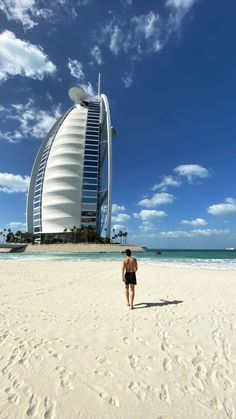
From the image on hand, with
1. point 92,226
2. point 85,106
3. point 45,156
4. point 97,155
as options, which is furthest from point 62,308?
point 85,106

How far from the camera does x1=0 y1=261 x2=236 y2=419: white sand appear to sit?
11.4ft

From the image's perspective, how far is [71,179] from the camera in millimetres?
105375

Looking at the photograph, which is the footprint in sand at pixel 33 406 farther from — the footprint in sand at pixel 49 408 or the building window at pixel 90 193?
the building window at pixel 90 193

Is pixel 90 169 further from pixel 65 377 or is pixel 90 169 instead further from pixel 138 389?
pixel 138 389

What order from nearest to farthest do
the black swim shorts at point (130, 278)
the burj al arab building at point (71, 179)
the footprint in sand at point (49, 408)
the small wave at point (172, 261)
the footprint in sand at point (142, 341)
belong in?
1. the footprint in sand at point (49, 408)
2. the footprint in sand at point (142, 341)
3. the black swim shorts at point (130, 278)
4. the small wave at point (172, 261)
5. the burj al arab building at point (71, 179)

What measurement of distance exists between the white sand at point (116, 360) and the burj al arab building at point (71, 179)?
289 ft

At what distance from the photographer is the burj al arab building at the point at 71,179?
104 metres

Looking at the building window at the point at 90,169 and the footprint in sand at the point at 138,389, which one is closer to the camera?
the footprint in sand at the point at 138,389

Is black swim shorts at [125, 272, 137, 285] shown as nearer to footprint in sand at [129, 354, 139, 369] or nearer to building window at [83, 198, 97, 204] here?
footprint in sand at [129, 354, 139, 369]

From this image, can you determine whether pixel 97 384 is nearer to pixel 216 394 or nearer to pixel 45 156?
pixel 216 394

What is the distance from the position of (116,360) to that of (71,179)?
104m

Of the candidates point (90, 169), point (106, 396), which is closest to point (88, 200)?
point (90, 169)

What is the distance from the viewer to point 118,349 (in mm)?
5219

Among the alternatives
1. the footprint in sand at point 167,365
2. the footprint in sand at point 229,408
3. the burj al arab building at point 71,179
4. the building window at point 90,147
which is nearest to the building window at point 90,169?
the burj al arab building at point 71,179
